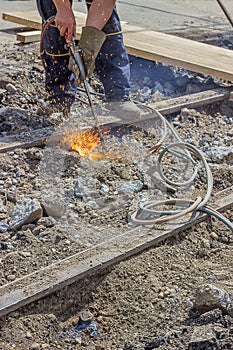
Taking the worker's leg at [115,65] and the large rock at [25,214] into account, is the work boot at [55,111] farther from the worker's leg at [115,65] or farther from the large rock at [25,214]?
the large rock at [25,214]

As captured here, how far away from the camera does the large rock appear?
3.65m

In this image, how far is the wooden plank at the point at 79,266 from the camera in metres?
3.04

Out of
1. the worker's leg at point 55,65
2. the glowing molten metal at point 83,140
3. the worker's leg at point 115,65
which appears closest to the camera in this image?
the glowing molten metal at point 83,140

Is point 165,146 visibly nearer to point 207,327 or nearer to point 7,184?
point 7,184

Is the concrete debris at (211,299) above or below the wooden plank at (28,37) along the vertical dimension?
above

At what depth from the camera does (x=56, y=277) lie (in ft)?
10.5

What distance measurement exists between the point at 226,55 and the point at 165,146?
5.77 ft

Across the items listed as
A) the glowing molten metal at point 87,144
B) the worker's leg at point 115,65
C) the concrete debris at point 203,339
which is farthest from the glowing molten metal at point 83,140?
the concrete debris at point 203,339

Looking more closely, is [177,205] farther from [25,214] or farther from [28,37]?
[28,37]

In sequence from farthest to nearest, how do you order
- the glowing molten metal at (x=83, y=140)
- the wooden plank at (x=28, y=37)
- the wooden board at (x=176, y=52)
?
the wooden plank at (x=28, y=37), the wooden board at (x=176, y=52), the glowing molten metal at (x=83, y=140)

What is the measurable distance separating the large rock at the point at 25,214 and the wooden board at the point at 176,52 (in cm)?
253

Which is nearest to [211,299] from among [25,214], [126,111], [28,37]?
[25,214]

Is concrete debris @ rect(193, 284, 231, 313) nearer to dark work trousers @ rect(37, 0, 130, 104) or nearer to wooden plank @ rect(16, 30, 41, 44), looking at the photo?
dark work trousers @ rect(37, 0, 130, 104)

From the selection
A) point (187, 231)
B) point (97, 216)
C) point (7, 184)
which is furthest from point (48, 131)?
point (187, 231)
